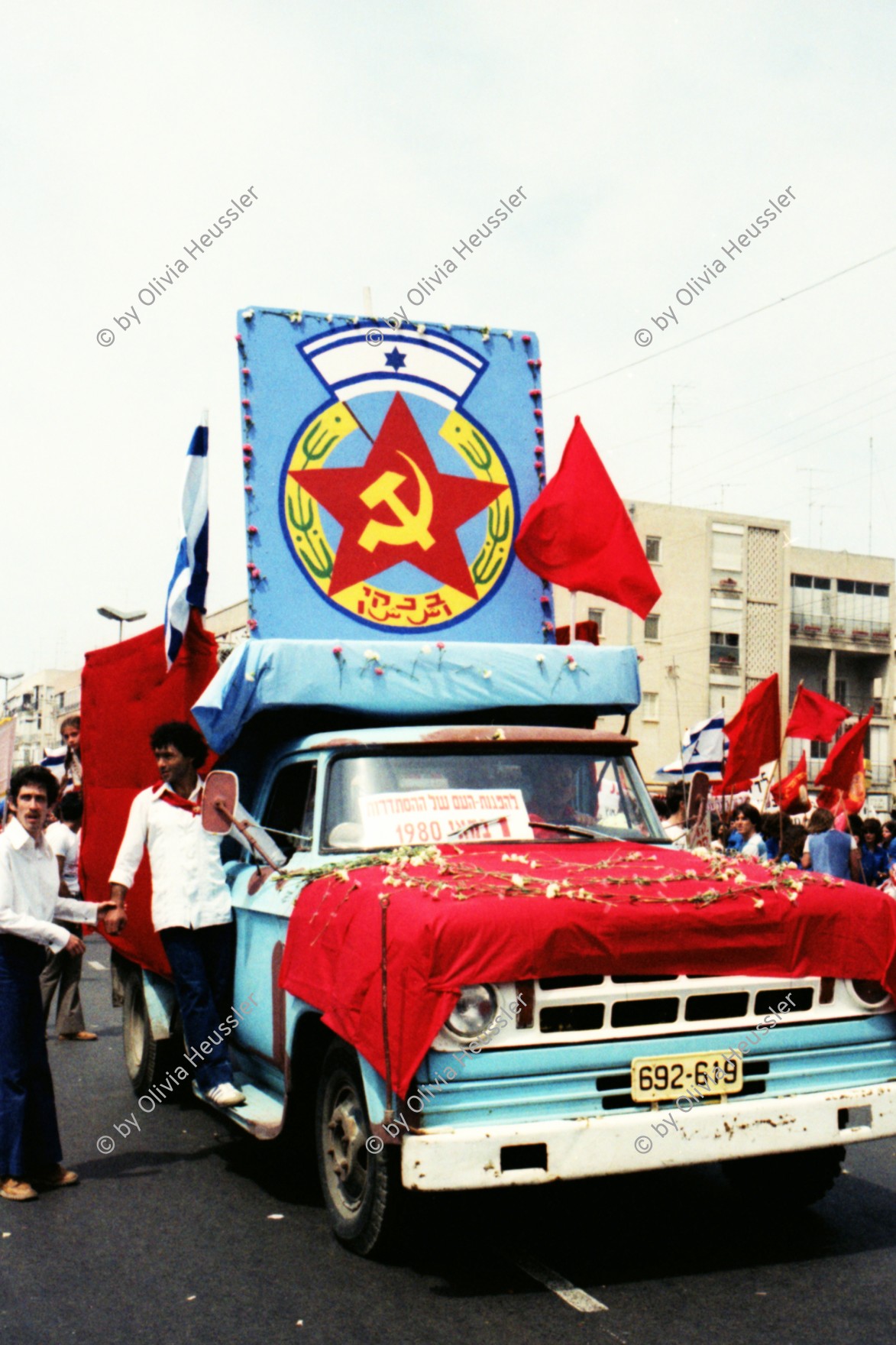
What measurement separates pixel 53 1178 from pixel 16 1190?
26 centimetres

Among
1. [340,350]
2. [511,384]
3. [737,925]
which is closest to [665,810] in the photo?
[511,384]

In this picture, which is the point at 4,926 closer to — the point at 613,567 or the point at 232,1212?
the point at 232,1212

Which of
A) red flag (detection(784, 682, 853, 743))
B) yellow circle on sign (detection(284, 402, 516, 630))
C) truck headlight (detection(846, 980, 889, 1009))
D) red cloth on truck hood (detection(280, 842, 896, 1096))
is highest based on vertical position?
yellow circle on sign (detection(284, 402, 516, 630))

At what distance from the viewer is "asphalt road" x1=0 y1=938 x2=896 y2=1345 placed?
14.3ft

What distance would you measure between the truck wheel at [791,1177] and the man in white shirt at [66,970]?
5449 mm

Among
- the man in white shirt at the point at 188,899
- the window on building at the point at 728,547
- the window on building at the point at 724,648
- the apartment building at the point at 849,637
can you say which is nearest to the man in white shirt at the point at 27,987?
the man in white shirt at the point at 188,899

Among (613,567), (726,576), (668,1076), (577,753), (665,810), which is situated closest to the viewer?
(668,1076)

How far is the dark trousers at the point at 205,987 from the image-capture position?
6.28 meters

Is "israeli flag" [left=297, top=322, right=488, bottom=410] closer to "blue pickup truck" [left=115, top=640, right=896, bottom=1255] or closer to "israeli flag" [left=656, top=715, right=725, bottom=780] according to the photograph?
"blue pickup truck" [left=115, top=640, right=896, bottom=1255]

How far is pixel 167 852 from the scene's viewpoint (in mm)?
6660

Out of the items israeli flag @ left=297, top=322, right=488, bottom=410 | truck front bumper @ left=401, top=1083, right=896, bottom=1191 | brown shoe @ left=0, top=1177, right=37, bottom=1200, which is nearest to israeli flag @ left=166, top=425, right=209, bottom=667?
israeli flag @ left=297, top=322, right=488, bottom=410

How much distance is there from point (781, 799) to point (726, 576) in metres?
45.7

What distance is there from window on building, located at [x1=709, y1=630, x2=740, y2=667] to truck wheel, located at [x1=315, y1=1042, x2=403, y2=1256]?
56376 mm

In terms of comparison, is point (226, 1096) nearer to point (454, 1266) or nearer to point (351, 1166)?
point (351, 1166)
